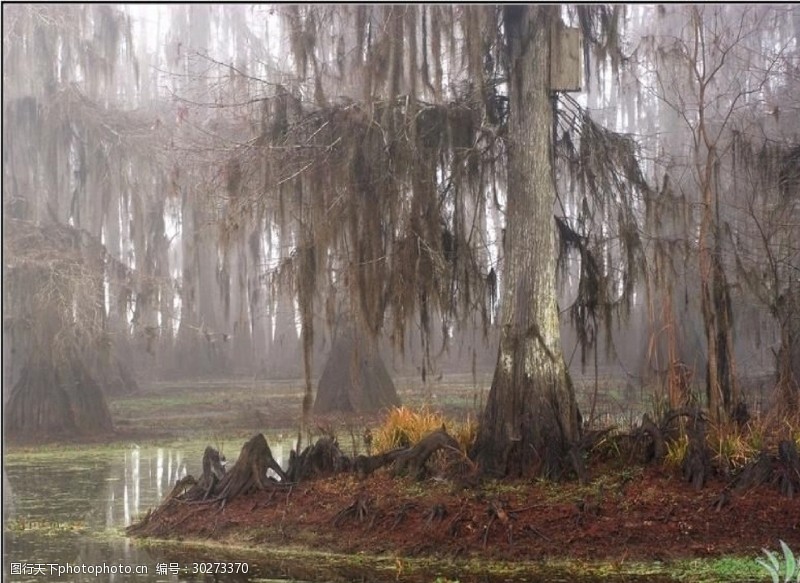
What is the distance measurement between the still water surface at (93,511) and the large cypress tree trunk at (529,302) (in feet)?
9.57

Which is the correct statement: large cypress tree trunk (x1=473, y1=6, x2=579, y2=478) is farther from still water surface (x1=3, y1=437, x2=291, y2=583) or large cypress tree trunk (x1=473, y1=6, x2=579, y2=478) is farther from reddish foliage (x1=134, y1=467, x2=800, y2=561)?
still water surface (x1=3, y1=437, x2=291, y2=583)

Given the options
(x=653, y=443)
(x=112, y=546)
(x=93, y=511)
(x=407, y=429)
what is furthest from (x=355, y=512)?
(x=93, y=511)

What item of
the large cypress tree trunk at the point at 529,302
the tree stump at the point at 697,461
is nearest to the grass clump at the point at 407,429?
the large cypress tree trunk at the point at 529,302

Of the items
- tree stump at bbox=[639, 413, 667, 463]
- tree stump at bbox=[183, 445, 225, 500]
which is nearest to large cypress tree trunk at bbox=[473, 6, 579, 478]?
tree stump at bbox=[639, 413, 667, 463]

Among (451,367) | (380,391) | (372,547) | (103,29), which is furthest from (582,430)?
(451,367)

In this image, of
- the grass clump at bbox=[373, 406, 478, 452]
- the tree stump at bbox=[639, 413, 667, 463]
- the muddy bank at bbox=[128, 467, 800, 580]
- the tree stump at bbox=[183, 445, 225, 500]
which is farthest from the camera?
the grass clump at bbox=[373, 406, 478, 452]

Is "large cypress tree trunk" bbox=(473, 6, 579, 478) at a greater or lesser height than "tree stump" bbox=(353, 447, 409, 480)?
greater

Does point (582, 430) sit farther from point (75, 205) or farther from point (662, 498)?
point (75, 205)

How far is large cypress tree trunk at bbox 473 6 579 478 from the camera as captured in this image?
32.2ft

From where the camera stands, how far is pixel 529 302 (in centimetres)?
1016

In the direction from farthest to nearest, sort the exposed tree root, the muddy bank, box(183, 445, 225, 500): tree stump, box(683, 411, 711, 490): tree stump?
box(183, 445, 225, 500): tree stump, box(683, 411, 711, 490): tree stump, the exposed tree root, the muddy bank

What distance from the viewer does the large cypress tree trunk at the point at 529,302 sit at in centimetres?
981

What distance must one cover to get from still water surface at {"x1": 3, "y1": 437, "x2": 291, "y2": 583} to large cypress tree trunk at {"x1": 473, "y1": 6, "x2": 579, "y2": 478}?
2.92 m

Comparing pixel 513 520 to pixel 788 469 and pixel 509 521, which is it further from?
pixel 788 469
